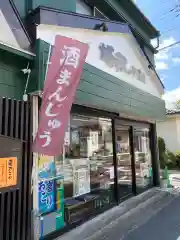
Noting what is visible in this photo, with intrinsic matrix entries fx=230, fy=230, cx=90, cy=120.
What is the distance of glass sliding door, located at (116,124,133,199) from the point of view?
22.6 feet

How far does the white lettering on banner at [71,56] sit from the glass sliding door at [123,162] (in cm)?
326

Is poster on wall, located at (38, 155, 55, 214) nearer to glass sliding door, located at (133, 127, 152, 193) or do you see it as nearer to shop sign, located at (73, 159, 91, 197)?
shop sign, located at (73, 159, 91, 197)

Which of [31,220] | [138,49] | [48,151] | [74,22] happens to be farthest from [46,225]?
[138,49]

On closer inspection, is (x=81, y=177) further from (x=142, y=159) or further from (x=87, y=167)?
(x=142, y=159)

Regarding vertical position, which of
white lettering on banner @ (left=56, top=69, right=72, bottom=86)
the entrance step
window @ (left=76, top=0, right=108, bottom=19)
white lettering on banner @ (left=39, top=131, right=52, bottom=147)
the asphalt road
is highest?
window @ (left=76, top=0, right=108, bottom=19)

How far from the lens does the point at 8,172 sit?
3449 millimetres

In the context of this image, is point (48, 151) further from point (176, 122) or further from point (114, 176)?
point (176, 122)

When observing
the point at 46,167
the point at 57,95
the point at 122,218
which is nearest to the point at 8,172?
the point at 46,167

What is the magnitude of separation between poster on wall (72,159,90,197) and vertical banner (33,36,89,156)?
5.31 feet

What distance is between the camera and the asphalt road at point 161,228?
454cm

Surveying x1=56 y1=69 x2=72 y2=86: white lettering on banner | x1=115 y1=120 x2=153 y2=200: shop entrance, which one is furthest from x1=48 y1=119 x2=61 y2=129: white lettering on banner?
x1=115 y1=120 x2=153 y2=200: shop entrance

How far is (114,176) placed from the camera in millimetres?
6512

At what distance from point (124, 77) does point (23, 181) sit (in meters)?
4.23

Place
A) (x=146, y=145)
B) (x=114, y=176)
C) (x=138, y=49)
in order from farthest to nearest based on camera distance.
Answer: (x=146, y=145)
(x=138, y=49)
(x=114, y=176)
